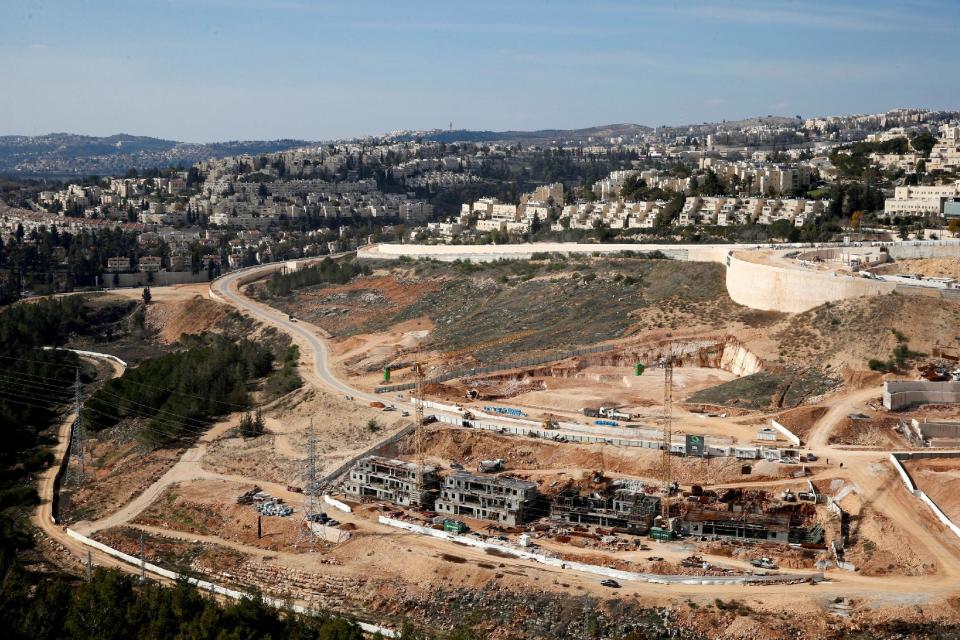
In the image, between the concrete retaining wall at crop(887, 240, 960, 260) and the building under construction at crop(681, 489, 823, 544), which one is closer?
the building under construction at crop(681, 489, 823, 544)

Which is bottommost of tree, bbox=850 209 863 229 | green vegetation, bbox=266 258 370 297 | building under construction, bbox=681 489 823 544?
building under construction, bbox=681 489 823 544

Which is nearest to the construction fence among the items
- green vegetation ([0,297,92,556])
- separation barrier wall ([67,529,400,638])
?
green vegetation ([0,297,92,556])

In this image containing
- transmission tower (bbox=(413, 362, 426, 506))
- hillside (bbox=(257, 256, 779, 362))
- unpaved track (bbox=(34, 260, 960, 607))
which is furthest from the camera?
hillside (bbox=(257, 256, 779, 362))

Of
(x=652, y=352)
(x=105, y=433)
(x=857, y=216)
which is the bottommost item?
(x=105, y=433)

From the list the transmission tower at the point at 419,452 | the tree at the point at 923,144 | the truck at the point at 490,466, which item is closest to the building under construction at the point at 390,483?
the transmission tower at the point at 419,452

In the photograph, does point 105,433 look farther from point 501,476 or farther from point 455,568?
point 455,568

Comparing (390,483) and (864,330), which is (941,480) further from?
(390,483)

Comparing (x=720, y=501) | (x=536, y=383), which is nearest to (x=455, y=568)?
(x=720, y=501)

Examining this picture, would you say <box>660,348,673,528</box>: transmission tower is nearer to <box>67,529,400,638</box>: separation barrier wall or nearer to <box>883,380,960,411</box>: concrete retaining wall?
<box>883,380,960,411</box>: concrete retaining wall
